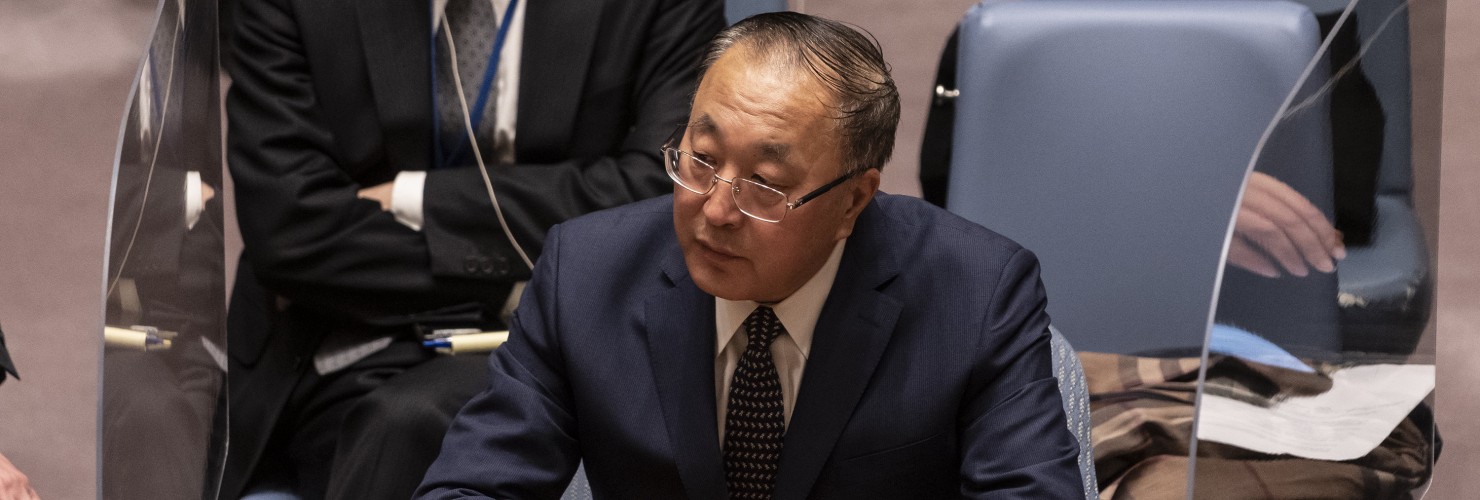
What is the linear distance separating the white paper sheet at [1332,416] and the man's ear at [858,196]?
362mm

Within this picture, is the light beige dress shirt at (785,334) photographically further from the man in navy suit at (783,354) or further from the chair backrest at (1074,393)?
the chair backrest at (1074,393)

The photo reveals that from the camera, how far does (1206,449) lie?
130 centimetres

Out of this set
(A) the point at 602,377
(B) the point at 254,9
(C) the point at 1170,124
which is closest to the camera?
(A) the point at 602,377

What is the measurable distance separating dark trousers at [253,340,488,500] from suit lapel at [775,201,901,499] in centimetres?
62

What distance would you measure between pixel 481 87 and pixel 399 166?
0.16 meters

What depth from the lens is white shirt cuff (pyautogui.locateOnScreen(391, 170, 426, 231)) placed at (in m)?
2.16

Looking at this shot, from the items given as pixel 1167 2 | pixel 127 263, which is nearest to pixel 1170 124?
pixel 1167 2

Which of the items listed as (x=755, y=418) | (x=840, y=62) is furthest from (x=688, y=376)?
(x=840, y=62)

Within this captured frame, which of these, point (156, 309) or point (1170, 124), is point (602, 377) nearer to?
point (156, 309)

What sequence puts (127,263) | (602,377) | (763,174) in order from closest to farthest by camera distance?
1. (763,174)
2. (602,377)
3. (127,263)

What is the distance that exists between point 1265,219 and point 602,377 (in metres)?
0.62

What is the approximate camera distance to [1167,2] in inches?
93.9

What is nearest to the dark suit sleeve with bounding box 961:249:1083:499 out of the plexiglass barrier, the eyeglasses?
the plexiglass barrier

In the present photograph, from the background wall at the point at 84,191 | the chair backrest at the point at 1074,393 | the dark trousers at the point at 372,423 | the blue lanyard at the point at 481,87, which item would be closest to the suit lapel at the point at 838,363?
the chair backrest at the point at 1074,393
